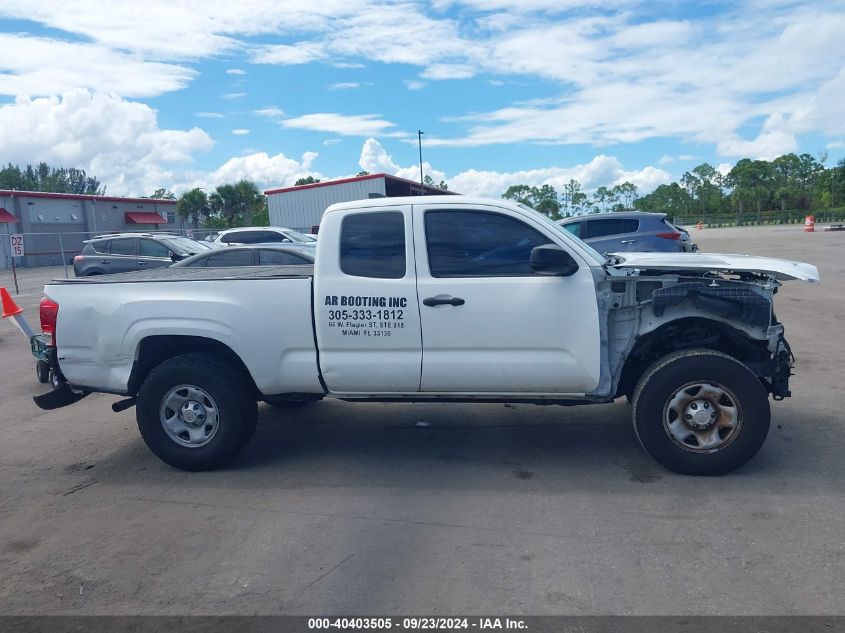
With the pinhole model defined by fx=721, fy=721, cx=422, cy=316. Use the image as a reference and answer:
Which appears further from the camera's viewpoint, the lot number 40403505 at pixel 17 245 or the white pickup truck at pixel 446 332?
the lot number 40403505 at pixel 17 245

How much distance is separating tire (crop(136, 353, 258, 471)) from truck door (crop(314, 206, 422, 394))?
0.75 meters

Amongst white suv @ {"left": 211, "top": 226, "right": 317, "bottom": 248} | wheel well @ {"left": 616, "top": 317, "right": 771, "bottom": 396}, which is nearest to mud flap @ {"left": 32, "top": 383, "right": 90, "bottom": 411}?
wheel well @ {"left": 616, "top": 317, "right": 771, "bottom": 396}

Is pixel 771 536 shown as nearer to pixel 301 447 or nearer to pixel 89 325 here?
pixel 301 447

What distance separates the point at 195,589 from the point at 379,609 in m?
1.02

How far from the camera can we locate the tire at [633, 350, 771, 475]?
490 cm

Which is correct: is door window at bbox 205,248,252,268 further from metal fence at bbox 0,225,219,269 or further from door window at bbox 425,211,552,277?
metal fence at bbox 0,225,219,269

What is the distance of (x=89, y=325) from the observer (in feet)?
18.4

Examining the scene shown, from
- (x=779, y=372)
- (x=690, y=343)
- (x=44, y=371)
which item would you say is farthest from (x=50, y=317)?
(x=779, y=372)

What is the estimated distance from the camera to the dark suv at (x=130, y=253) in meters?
18.5

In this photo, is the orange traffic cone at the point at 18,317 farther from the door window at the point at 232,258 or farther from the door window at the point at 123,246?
the door window at the point at 123,246

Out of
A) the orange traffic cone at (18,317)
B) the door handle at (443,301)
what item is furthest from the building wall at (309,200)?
the door handle at (443,301)

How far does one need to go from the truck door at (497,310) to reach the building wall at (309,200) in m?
32.2

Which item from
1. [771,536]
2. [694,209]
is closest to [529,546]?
[771,536]

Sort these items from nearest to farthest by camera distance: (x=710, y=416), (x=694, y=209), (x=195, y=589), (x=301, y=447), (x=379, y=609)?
(x=379, y=609) → (x=195, y=589) → (x=710, y=416) → (x=301, y=447) → (x=694, y=209)
